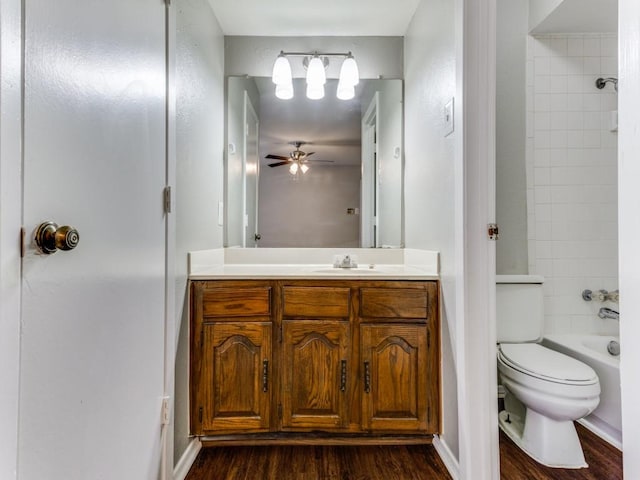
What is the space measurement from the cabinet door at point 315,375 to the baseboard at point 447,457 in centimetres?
45

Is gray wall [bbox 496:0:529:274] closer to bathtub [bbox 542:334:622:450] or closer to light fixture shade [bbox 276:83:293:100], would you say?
bathtub [bbox 542:334:622:450]

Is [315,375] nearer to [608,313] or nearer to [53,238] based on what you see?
[53,238]

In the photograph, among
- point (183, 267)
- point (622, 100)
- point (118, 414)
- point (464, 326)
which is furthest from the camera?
point (183, 267)

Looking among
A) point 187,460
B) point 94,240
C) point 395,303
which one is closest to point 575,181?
point 395,303

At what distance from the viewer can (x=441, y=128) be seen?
5.09ft

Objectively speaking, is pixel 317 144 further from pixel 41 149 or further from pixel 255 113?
pixel 41 149

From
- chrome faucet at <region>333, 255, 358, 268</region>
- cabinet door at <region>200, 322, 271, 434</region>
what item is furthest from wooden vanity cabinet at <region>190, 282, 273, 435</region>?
chrome faucet at <region>333, 255, 358, 268</region>

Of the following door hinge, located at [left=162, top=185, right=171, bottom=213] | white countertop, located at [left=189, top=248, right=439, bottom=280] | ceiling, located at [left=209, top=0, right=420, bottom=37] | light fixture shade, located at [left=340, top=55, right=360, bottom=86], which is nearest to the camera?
door hinge, located at [left=162, top=185, right=171, bottom=213]

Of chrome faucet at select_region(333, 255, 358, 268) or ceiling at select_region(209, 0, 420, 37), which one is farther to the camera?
chrome faucet at select_region(333, 255, 358, 268)

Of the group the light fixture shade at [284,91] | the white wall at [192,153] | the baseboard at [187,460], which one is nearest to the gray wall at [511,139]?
the light fixture shade at [284,91]

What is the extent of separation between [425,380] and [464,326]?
1.32ft

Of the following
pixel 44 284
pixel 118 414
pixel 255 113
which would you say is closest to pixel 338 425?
pixel 118 414

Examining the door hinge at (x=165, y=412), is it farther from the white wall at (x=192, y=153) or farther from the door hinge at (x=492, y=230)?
the door hinge at (x=492, y=230)

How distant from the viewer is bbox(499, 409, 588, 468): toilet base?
Answer: 60.2 inches
